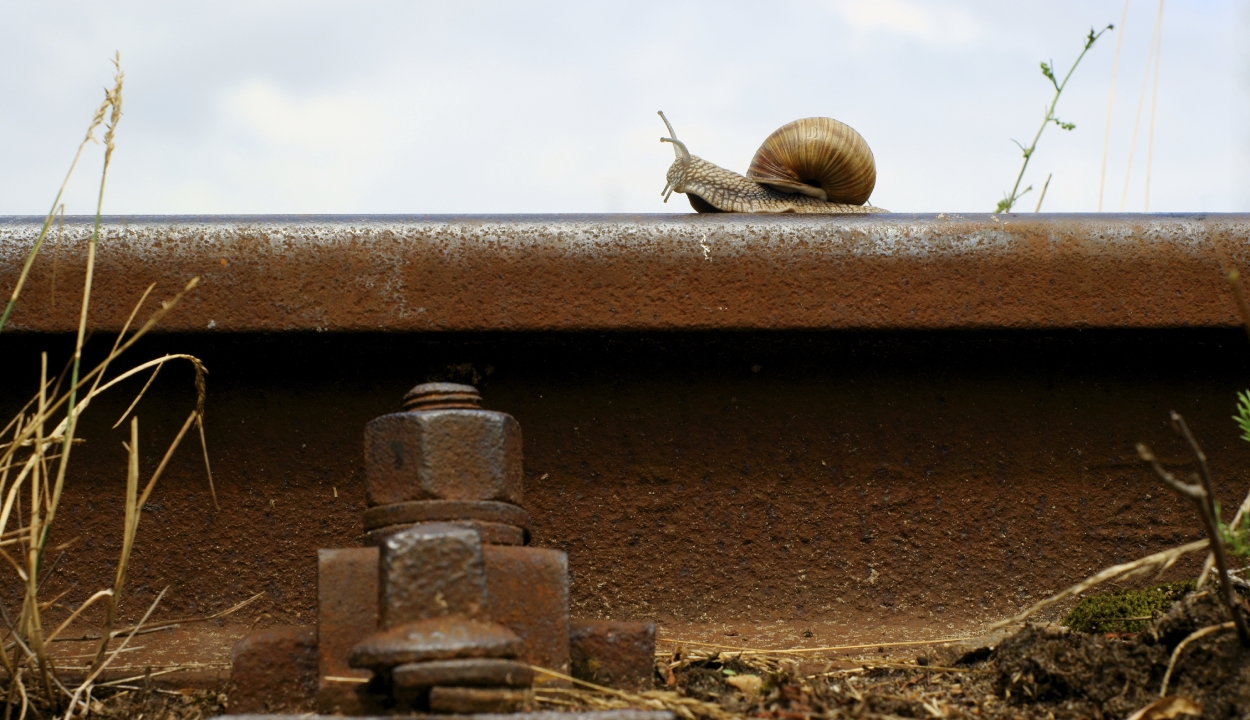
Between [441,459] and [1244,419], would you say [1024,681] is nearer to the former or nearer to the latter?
[1244,419]

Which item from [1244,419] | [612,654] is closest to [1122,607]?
[1244,419]

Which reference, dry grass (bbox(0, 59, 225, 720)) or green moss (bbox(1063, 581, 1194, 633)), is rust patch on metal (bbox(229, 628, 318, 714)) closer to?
dry grass (bbox(0, 59, 225, 720))

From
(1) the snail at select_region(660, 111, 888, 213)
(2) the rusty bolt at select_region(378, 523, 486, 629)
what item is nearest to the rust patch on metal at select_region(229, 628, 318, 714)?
(2) the rusty bolt at select_region(378, 523, 486, 629)

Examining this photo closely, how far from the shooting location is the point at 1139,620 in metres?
1.70

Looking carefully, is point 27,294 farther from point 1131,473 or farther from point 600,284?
point 1131,473

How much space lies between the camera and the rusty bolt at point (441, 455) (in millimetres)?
1374

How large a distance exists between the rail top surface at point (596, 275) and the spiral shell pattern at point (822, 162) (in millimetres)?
1617

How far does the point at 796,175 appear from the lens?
3.55 meters

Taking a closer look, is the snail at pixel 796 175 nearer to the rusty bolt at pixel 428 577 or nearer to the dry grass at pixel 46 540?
the dry grass at pixel 46 540

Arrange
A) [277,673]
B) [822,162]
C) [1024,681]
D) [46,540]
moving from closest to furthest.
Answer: [277,673] < [1024,681] < [46,540] < [822,162]

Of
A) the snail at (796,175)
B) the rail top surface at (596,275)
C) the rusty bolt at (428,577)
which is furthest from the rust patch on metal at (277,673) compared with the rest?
the snail at (796,175)

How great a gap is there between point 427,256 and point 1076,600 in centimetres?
129

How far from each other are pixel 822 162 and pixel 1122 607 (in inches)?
80.0

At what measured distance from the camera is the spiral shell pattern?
3.46 meters
